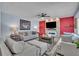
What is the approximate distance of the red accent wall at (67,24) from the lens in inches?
78.1

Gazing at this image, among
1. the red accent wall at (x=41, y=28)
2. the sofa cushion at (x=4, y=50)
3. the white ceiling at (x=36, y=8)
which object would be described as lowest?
the sofa cushion at (x=4, y=50)

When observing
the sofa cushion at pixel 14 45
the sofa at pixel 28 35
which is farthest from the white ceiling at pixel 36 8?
the sofa cushion at pixel 14 45

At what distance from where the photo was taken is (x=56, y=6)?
200cm

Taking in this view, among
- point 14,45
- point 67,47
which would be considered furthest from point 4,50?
point 67,47

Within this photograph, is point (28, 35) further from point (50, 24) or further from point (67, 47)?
point (67, 47)

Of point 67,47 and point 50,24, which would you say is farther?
point 50,24

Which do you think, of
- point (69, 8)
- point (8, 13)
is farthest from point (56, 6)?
point (8, 13)

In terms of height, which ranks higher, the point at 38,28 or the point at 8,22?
the point at 8,22

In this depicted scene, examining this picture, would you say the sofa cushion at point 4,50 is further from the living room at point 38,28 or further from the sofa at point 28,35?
the sofa at point 28,35

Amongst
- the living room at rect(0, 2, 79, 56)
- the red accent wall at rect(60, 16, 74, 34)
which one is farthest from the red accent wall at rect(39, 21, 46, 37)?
the red accent wall at rect(60, 16, 74, 34)

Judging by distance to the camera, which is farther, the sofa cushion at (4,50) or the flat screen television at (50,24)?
the flat screen television at (50,24)

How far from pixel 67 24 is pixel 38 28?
0.54 metres

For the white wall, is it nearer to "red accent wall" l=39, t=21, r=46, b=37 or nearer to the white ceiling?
the white ceiling

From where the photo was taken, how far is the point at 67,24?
6.64ft
